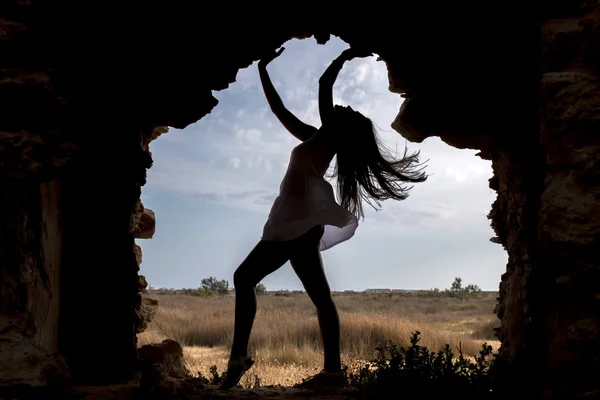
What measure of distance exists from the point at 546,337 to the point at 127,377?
8.78ft

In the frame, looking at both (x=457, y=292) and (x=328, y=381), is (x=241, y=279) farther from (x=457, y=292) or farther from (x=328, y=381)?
(x=457, y=292)

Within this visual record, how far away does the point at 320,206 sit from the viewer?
11.7ft

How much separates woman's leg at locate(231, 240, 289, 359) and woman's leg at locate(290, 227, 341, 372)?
0.35 ft

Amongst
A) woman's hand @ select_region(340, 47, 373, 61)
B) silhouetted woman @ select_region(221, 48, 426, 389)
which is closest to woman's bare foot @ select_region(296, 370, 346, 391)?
silhouetted woman @ select_region(221, 48, 426, 389)

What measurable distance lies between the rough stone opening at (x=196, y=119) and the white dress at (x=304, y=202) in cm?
73

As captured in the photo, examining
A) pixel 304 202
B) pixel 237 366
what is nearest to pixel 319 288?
pixel 304 202

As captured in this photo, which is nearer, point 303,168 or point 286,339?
point 303,168

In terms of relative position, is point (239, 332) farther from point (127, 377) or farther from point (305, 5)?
point (305, 5)

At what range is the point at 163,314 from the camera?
1332 centimetres

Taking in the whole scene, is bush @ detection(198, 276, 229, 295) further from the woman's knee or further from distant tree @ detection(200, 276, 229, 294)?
the woman's knee

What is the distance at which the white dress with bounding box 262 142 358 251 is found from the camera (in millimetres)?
3537

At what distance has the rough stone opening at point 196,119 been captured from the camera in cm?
258

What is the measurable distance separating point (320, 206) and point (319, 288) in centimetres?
54

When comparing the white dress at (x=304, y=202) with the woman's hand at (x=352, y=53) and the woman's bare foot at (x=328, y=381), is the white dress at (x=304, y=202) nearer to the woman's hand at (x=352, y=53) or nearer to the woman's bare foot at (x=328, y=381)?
the woman's hand at (x=352, y=53)
